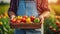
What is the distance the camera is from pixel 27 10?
131 cm

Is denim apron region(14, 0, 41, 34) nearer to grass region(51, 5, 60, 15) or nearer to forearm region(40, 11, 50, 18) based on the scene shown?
forearm region(40, 11, 50, 18)

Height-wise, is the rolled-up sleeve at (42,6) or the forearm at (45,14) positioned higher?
the rolled-up sleeve at (42,6)

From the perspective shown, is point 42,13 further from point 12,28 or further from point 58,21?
point 12,28

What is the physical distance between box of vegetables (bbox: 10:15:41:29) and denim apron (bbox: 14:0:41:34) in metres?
0.05

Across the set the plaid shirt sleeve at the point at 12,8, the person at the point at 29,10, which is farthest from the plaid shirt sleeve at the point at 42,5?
the plaid shirt sleeve at the point at 12,8

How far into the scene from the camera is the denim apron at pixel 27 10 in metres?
1.29

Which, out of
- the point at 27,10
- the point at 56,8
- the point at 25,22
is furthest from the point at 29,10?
the point at 56,8

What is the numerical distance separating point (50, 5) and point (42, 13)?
106mm

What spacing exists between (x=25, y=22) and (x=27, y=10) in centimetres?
12

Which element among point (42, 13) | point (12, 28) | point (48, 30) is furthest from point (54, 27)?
point (12, 28)

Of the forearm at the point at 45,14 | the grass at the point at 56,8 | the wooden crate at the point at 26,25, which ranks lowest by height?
the wooden crate at the point at 26,25

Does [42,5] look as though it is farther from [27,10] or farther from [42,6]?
[27,10]

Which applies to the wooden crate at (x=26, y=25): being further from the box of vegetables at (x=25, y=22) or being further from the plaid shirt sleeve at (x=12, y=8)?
the plaid shirt sleeve at (x=12, y=8)

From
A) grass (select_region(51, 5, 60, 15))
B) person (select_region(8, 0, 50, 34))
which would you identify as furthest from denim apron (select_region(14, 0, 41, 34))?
grass (select_region(51, 5, 60, 15))
